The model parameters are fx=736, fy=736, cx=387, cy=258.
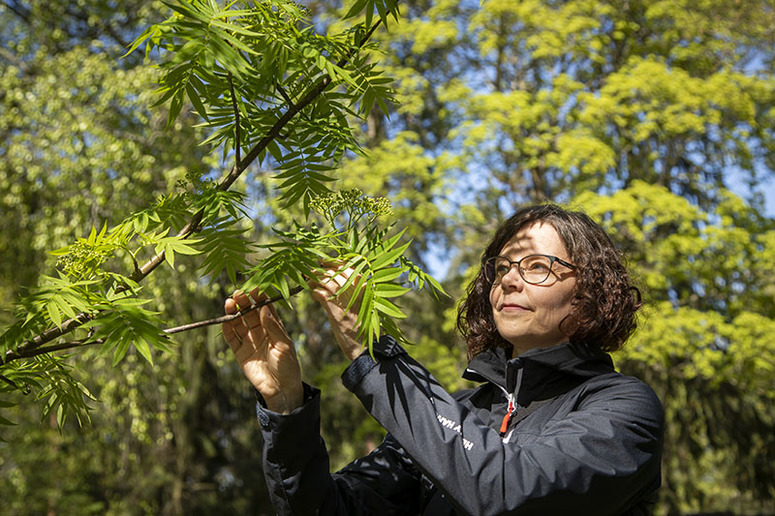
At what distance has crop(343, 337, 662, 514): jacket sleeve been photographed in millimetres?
1182

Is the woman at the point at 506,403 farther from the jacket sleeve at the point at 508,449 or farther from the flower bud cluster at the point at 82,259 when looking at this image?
the flower bud cluster at the point at 82,259

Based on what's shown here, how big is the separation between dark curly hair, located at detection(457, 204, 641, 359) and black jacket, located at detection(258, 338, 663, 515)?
67 millimetres

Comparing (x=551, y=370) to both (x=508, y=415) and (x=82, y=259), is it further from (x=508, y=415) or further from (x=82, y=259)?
(x=82, y=259)

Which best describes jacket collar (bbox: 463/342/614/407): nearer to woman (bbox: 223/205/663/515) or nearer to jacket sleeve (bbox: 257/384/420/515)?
woman (bbox: 223/205/663/515)

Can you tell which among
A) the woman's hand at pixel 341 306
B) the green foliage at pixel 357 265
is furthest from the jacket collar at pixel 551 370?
the woman's hand at pixel 341 306

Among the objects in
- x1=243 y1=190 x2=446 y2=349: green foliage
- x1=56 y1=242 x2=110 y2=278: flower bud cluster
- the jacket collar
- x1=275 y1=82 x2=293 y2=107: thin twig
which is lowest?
the jacket collar

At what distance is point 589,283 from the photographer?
63.2 inches

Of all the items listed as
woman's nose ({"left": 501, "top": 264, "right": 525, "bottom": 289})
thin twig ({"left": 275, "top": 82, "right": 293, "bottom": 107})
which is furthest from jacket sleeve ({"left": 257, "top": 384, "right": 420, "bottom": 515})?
thin twig ({"left": 275, "top": 82, "right": 293, "bottom": 107})

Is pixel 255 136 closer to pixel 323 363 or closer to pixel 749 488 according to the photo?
pixel 323 363

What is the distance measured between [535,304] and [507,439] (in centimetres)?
28

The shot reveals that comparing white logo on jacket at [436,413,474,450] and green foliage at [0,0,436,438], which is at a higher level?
green foliage at [0,0,436,438]

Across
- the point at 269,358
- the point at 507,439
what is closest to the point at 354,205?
the point at 269,358

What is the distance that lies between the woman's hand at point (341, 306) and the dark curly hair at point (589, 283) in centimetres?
49

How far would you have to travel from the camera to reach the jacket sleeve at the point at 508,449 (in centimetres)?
118
